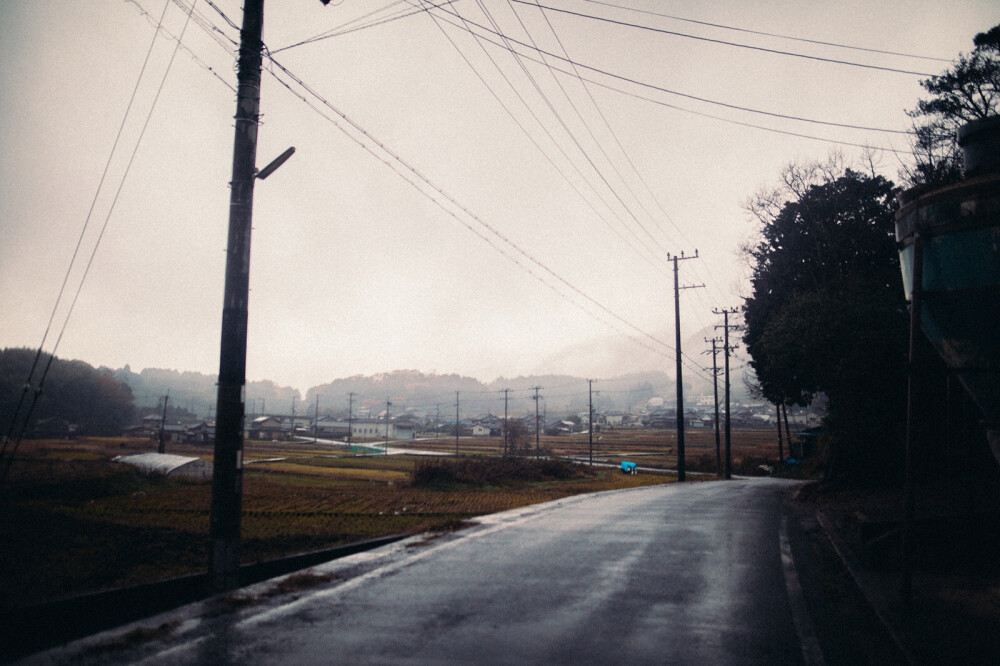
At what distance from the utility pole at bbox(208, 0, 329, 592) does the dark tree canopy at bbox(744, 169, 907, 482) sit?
60.1 ft

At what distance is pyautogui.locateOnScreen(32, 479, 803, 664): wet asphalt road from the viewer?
4.51 metres

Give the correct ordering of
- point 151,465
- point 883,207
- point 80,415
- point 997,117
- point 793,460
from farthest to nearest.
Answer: point 80,415
point 793,460
point 151,465
point 883,207
point 997,117

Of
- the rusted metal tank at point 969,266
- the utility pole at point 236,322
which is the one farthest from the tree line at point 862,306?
the utility pole at point 236,322

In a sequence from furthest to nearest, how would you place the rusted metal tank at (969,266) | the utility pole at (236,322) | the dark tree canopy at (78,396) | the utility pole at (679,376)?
the dark tree canopy at (78,396) < the utility pole at (679,376) < the utility pole at (236,322) < the rusted metal tank at (969,266)

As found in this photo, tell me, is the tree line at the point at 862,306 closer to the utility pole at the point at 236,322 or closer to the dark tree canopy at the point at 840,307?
the dark tree canopy at the point at 840,307

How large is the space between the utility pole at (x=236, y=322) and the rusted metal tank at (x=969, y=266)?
331 inches

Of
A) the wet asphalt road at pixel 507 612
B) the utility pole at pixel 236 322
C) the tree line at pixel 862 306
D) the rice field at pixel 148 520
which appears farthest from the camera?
the tree line at pixel 862 306

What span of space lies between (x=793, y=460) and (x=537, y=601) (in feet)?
186

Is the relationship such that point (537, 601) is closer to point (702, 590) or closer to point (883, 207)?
point (702, 590)

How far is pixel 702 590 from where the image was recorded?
6551 millimetres

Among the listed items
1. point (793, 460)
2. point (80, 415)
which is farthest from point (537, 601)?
point (80, 415)

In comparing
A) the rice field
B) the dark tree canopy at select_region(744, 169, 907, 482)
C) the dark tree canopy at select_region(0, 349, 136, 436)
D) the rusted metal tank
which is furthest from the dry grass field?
the dark tree canopy at select_region(0, 349, 136, 436)

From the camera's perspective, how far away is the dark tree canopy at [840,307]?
18375 mm

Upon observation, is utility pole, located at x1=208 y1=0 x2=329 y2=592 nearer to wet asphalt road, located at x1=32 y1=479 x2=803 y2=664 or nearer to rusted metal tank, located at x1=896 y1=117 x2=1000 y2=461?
wet asphalt road, located at x1=32 y1=479 x2=803 y2=664
